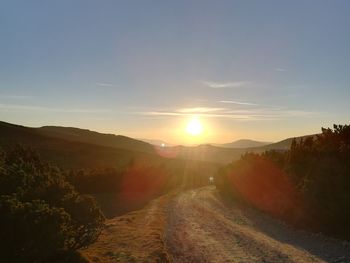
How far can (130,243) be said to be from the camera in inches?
766

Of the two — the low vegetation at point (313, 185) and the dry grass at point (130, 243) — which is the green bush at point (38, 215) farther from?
the low vegetation at point (313, 185)

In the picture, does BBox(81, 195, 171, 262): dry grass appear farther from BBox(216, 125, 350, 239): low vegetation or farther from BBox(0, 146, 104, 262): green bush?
BBox(216, 125, 350, 239): low vegetation

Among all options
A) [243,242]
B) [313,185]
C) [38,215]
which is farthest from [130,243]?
[313,185]

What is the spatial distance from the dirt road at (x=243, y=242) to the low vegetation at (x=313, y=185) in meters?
1.40

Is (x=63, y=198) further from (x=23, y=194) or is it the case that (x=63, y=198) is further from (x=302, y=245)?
(x=302, y=245)

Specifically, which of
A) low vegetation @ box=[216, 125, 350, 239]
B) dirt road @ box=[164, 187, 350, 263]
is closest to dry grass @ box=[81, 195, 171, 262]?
dirt road @ box=[164, 187, 350, 263]

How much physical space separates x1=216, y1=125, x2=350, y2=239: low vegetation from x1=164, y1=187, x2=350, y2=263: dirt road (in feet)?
4.61

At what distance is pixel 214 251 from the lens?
18406 millimetres

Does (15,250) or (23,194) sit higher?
(23,194)

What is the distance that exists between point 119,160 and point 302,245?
92192 mm

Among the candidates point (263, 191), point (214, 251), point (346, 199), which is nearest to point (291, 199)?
point (346, 199)

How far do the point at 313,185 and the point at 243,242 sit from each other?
25.2 ft

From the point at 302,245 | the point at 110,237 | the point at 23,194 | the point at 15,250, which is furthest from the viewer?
the point at 110,237

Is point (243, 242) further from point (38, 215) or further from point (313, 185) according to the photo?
point (38, 215)
